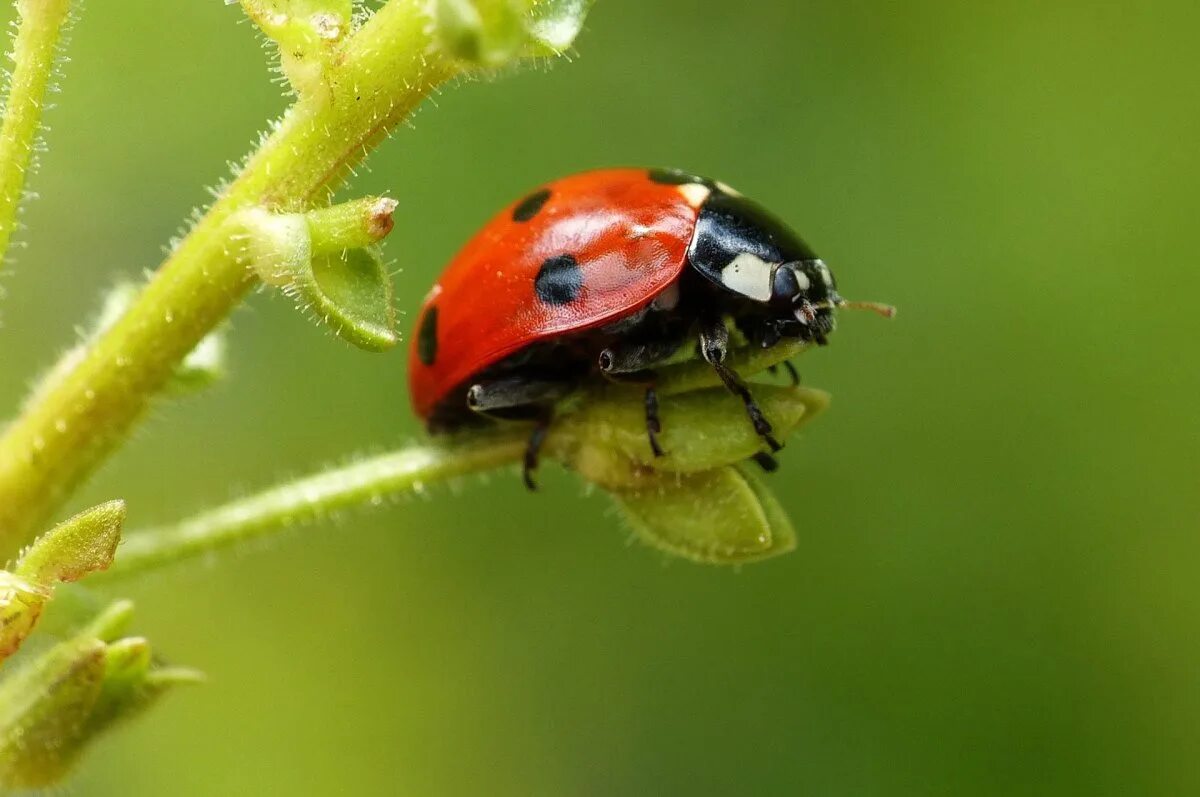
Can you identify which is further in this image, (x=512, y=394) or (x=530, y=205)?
(x=530, y=205)

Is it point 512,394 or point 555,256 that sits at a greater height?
point 555,256

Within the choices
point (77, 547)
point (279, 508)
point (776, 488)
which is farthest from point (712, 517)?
point (776, 488)

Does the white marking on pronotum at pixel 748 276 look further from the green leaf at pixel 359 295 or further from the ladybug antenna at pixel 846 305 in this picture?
the green leaf at pixel 359 295

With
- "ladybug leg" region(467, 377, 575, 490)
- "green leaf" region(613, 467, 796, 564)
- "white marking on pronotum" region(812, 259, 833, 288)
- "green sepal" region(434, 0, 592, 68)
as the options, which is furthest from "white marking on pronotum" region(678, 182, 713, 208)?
"green sepal" region(434, 0, 592, 68)

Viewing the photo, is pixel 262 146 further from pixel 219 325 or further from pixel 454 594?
pixel 454 594

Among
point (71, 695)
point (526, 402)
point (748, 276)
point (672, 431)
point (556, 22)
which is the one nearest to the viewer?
point (556, 22)

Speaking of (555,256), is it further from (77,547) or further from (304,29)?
(77,547)

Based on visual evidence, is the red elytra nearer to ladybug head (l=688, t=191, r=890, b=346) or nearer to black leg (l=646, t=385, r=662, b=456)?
ladybug head (l=688, t=191, r=890, b=346)

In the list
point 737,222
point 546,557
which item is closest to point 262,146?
point 737,222
